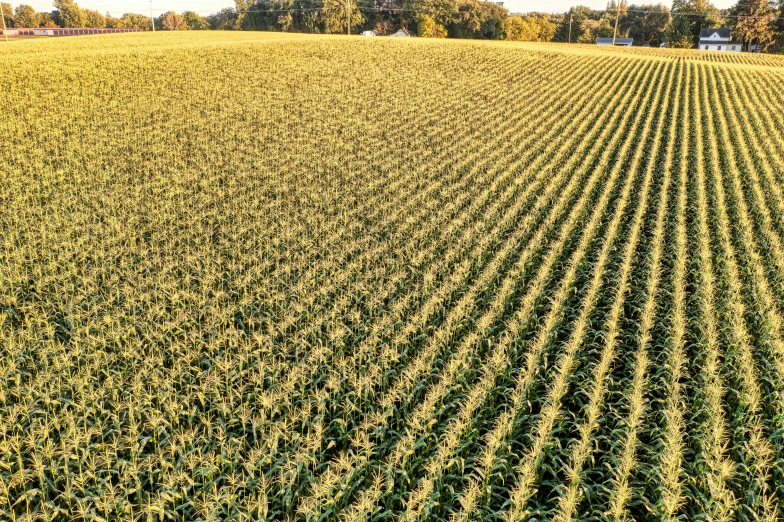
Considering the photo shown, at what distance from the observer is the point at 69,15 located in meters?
117

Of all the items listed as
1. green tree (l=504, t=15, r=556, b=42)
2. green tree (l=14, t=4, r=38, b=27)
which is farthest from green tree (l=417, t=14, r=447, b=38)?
green tree (l=14, t=4, r=38, b=27)

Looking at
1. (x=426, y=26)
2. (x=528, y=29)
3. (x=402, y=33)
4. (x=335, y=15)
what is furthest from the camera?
(x=528, y=29)

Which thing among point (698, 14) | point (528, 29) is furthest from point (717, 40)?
point (528, 29)

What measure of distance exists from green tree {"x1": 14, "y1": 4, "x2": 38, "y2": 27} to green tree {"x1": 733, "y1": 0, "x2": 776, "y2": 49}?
13527 cm

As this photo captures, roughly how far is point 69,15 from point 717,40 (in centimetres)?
12865

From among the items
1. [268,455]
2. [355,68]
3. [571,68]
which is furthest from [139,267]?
[571,68]

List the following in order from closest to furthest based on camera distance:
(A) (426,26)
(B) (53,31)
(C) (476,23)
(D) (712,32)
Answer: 1. (A) (426,26)
2. (C) (476,23)
3. (D) (712,32)
4. (B) (53,31)

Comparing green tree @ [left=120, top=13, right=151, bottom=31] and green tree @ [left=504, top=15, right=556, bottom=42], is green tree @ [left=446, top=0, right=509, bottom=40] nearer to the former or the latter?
green tree @ [left=504, top=15, right=556, bottom=42]

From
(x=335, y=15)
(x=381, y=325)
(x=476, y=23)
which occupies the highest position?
(x=335, y=15)

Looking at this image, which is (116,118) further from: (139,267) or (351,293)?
(351,293)

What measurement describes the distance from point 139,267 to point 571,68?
42317 millimetres

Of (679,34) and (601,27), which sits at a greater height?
(601,27)

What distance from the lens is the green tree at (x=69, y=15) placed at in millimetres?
116812

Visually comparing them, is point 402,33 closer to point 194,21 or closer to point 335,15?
point 335,15
